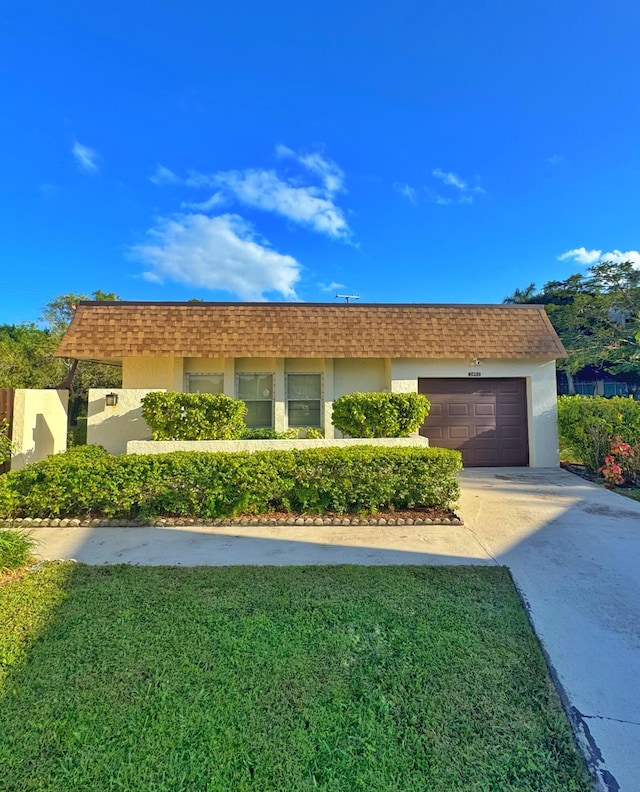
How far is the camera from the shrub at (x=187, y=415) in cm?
723

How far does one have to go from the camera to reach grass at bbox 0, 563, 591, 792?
172 centimetres

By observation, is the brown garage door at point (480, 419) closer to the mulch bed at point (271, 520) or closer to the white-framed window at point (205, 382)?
the mulch bed at point (271, 520)

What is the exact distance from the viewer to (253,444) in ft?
22.1

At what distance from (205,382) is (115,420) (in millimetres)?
2572

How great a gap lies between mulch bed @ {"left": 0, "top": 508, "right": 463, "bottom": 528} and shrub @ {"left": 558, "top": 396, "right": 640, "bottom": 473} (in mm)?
5025

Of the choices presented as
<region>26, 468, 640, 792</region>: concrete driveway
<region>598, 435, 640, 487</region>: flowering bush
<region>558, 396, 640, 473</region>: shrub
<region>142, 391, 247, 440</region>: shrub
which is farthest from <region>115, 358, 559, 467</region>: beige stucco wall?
<region>26, 468, 640, 792</region>: concrete driveway

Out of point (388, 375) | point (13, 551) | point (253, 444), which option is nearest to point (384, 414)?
point (253, 444)

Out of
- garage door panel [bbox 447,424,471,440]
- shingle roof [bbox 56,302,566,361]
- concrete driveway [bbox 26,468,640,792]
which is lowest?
concrete driveway [bbox 26,468,640,792]

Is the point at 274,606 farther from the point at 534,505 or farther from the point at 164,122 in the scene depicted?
the point at 164,122

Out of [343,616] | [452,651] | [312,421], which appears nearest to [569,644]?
[452,651]

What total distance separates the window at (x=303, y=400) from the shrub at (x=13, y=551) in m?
6.49

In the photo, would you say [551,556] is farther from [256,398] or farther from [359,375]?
[256,398]

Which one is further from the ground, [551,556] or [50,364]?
[50,364]

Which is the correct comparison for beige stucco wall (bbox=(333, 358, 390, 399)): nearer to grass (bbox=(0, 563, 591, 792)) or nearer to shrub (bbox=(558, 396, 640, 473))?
shrub (bbox=(558, 396, 640, 473))
